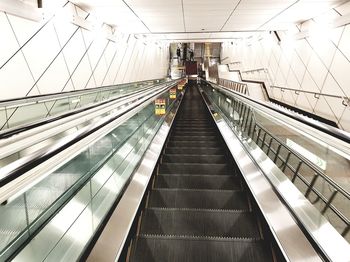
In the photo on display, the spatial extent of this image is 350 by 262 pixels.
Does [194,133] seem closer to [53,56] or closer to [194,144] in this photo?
[194,144]

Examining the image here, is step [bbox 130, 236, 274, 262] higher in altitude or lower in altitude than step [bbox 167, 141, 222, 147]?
higher

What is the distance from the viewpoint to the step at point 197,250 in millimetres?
1786

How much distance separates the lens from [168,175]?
3.16 metres

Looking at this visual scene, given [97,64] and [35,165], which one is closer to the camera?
[35,165]

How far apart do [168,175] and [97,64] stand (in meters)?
5.54

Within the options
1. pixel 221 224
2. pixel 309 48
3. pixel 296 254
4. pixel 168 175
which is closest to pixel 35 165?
pixel 296 254

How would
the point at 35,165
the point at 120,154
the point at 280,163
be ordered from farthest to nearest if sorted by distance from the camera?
the point at 280,163 → the point at 120,154 → the point at 35,165

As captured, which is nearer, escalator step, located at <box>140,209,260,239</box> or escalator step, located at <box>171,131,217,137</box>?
escalator step, located at <box>140,209,260,239</box>

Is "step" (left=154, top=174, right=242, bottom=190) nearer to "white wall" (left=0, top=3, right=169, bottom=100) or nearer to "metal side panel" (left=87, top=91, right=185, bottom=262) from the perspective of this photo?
"metal side panel" (left=87, top=91, right=185, bottom=262)

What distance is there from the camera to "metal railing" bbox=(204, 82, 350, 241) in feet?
6.43

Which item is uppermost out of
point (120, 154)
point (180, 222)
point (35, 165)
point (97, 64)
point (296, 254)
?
point (97, 64)

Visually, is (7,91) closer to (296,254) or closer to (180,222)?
(180,222)

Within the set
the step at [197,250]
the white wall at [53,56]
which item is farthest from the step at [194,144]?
the step at [197,250]

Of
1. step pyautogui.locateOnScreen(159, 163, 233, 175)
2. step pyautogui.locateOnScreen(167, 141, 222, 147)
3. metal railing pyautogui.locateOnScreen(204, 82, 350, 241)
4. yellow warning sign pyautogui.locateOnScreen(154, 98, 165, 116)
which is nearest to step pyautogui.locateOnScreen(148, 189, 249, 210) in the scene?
metal railing pyautogui.locateOnScreen(204, 82, 350, 241)
